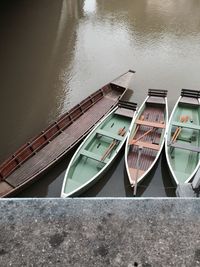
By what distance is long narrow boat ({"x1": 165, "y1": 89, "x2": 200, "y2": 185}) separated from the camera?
23.8 feet

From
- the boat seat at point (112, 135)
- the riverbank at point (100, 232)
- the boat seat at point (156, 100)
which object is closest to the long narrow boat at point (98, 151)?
the boat seat at point (112, 135)

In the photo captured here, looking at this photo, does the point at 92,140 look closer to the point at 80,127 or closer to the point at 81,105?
the point at 80,127

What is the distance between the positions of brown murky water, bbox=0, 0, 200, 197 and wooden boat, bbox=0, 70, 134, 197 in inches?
14.6

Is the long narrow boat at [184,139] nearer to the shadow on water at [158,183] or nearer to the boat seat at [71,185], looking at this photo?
the shadow on water at [158,183]

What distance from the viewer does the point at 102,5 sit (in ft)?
61.2

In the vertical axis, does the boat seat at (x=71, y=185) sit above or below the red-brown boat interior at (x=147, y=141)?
below

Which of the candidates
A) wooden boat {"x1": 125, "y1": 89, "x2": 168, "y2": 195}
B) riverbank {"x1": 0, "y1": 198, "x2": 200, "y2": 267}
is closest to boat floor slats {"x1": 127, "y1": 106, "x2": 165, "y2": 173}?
wooden boat {"x1": 125, "y1": 89, "x2": 168, "y2": 195}

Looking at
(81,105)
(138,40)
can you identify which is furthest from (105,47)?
(81,105)

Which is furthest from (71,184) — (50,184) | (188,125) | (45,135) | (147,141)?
(188,125)

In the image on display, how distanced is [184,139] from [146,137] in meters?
1.03

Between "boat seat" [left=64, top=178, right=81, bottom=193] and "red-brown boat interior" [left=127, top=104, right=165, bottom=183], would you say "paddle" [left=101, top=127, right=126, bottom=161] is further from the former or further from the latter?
"boat seat" [left=64, top=178, right=81, bottom=193]

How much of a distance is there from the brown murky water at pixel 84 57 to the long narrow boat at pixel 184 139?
1.43 ft

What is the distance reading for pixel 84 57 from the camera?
42.9ft

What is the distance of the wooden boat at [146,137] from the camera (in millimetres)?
7273
